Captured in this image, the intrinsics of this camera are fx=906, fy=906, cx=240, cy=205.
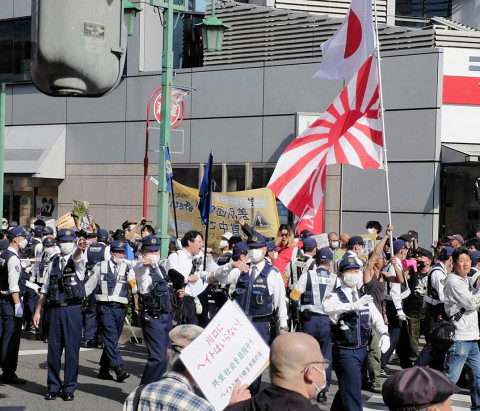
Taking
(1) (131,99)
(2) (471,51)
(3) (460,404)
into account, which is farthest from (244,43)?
(3) (460,404)

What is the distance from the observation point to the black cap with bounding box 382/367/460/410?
311cm

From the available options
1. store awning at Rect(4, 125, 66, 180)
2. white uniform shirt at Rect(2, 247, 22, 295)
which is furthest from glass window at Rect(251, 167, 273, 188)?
white uniform shirt at Rect(2, 247, 22, 295)

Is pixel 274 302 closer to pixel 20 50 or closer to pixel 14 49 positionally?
pixel 20 50

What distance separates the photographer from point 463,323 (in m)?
9.27

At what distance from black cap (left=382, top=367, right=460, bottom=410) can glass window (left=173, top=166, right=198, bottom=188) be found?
69.0 feet

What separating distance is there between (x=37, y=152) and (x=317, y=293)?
1841 cm

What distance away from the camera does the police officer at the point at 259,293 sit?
32.9ft

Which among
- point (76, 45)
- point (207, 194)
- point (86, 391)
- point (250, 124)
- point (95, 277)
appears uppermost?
point (250, 124)

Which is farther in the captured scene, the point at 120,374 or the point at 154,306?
the point at 120,374

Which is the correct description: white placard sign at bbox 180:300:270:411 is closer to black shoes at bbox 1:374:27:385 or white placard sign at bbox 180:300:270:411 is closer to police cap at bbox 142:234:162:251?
police cap at bbox 142:234:162:251

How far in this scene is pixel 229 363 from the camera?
488 centimetres

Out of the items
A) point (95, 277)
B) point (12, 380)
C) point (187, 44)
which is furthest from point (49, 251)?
point (187, 44)

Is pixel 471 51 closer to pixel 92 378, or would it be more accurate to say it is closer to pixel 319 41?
pixel 319 41

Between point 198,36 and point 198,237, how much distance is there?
15.3 m
